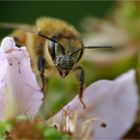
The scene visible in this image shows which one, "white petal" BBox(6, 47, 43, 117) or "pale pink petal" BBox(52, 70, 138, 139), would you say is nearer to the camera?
"white petal" BBox(6, 47, 43, 117)

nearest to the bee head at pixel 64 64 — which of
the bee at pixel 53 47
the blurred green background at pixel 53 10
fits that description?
the bee at pixel 53 47

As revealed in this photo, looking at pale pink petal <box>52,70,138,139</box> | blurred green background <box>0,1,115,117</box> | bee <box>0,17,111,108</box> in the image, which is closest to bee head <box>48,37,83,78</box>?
bee <box>0,17,111,108</box>

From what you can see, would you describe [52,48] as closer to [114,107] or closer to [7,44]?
[7,44]

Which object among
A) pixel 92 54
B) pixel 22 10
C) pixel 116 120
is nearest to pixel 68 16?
pixel 22 10

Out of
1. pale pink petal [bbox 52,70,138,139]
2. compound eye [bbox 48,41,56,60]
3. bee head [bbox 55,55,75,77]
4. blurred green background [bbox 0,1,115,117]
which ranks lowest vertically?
pale pink petal [bbox 52,70,138,139]

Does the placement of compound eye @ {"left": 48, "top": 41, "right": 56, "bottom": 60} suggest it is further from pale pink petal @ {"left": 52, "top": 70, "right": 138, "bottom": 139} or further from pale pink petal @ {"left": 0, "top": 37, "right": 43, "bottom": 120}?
pale pink petal @ {"left": 52, "top": 70, "right": 138, "bottom": 139}

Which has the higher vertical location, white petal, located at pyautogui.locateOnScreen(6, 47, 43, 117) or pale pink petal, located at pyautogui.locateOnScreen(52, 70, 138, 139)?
white petal, located at pyautogui.locateOnScreen(6, 47, 43, 117)

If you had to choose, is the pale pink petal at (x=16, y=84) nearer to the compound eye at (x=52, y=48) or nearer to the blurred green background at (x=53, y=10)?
the compound eye at (x=52, y=48)
